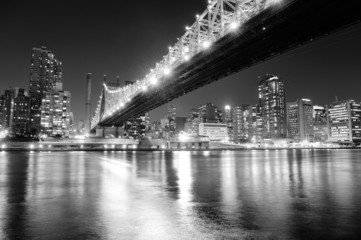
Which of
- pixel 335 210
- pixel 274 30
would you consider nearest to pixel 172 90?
pixel 274 30

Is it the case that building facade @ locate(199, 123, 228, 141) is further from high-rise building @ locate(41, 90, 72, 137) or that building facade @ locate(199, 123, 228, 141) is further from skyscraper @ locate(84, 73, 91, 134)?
high-rise building @ locate(41, 90, 72, 137)

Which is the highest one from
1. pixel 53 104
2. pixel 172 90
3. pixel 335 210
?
pixel 53 104

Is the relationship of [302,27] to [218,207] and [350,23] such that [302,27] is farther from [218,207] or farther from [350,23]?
[218,207]

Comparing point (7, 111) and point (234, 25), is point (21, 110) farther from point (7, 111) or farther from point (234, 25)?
point (234, 25)

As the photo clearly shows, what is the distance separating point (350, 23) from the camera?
76.8ft

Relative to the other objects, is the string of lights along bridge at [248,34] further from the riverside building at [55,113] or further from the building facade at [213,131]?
the riverside building at [55,113]

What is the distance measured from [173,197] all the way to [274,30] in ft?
69.3

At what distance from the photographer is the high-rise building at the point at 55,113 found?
170250 millimetres

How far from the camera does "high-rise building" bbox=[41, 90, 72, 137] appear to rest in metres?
170

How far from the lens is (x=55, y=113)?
566 feet

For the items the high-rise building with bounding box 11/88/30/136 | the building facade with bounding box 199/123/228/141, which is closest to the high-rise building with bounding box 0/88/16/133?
the high-rise building with bounding box 11/88/30/136

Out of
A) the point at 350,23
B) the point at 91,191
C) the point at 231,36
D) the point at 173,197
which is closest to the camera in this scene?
the point at 173,197

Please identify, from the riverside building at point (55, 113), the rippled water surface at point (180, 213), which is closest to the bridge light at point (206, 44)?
the rippled water surface at point (180, 213)

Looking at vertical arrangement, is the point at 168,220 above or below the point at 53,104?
below
